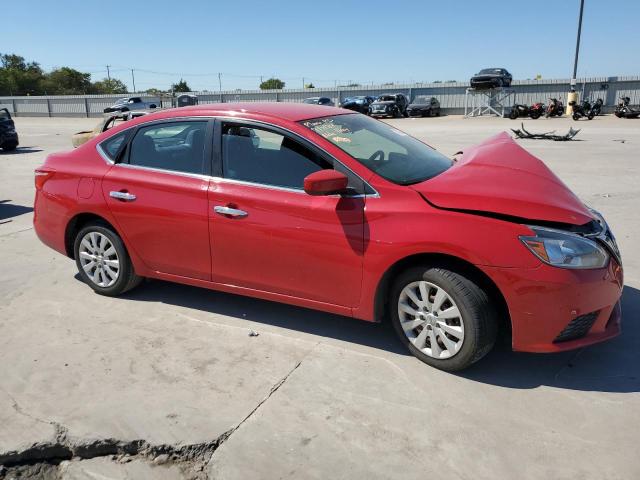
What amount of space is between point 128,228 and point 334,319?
1845 millimetres

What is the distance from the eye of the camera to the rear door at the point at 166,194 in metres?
4.12

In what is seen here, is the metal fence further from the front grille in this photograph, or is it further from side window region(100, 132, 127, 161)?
the front grille

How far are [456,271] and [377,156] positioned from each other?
3.50 ft

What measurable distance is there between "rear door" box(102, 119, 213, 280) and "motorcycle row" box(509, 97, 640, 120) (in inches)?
1202

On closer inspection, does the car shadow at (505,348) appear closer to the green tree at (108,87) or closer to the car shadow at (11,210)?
the car shadow at (11,210)

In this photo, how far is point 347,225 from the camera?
3539mm

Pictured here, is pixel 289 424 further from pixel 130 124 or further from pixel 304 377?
pixel 130 124

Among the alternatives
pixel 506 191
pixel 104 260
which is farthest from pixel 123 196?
pixel 506 191

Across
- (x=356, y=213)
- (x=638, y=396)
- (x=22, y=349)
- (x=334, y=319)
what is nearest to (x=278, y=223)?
(x=356, y=213)

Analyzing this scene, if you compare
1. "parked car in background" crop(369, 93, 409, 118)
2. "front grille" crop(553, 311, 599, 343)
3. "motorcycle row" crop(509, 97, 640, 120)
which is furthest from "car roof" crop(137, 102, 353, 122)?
"parked car in background" crop(369, 93, 409, 118)

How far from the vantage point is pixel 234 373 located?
3.55 m

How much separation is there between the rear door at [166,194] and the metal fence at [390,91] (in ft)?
80.7

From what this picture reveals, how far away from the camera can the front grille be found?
3199 mm

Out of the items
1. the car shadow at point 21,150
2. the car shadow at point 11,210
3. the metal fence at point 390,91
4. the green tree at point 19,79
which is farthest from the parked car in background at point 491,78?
the green tree at point 19,79
